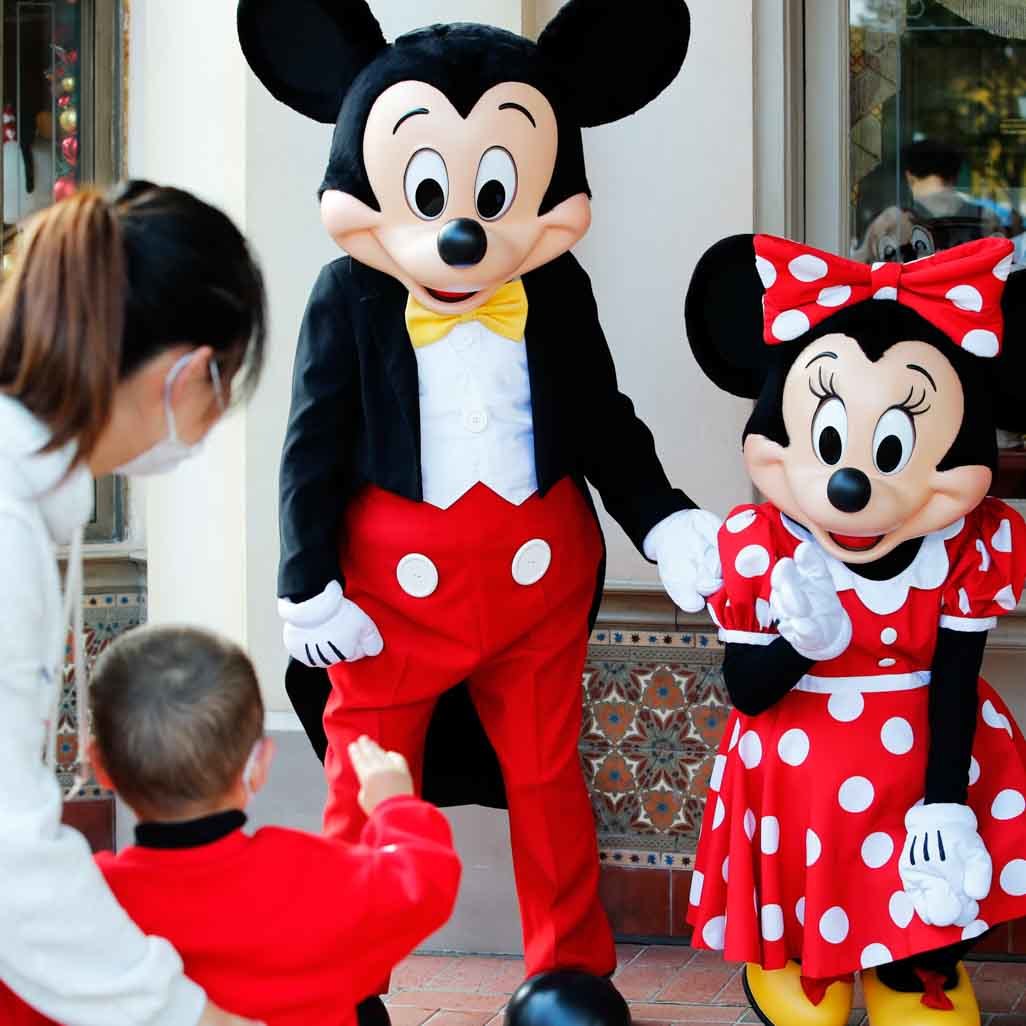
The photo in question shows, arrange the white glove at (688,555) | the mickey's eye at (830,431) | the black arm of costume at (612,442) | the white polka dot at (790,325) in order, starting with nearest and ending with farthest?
the mickey's eye at (830,431), the white polka dot at (790,325), the white glove at (688,555), the black arm of costume at (612,442)

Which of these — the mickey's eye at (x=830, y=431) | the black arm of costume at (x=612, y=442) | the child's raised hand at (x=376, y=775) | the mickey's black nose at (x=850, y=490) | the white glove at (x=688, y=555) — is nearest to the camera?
the child's raised hand at (x=376, y=775)

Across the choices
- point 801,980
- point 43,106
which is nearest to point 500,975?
point 801,980

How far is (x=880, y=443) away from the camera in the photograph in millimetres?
3129

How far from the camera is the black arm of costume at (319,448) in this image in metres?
3.30

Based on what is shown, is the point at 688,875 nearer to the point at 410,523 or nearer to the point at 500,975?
the point at 500,975

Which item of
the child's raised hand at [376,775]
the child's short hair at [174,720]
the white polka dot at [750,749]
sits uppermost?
the child's short hair at [174,720]

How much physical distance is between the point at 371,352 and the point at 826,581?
0.97m

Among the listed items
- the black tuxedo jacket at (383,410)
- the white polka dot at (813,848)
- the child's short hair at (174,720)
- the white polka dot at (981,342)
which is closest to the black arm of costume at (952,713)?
the white polka dot at (813,848)

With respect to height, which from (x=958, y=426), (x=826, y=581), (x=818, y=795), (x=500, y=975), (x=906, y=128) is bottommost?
(x=500, y=975)

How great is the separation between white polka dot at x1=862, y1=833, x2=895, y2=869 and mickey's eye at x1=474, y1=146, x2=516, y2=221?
1.35 m

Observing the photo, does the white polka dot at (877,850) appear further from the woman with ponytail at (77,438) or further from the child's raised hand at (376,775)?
the woman with ponytail at (77,438)

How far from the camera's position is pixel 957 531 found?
326 centimetres

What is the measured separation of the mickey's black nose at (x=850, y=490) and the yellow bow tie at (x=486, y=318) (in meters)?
0.69

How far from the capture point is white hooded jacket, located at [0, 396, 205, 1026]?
191cm
